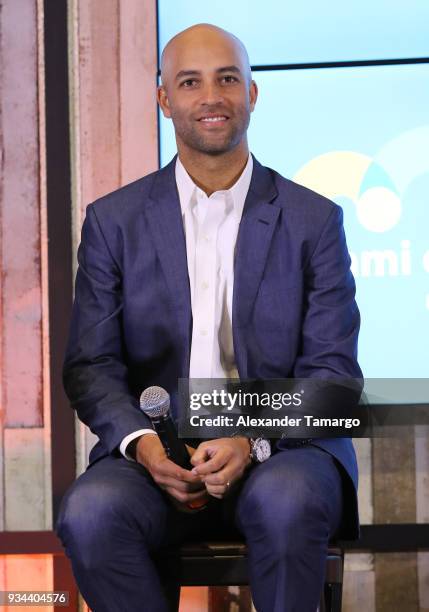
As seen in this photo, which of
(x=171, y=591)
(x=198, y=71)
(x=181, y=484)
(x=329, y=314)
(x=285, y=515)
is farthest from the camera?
(x=198, y=71)

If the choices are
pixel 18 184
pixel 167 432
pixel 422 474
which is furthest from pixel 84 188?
pixel 422 474

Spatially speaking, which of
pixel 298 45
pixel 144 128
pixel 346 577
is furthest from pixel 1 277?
pixel 346 577

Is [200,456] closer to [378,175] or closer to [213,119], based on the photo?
[213,119]

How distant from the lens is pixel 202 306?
7.66ft

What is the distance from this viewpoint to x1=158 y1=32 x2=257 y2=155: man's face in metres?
2.37

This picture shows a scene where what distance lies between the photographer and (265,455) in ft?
7.02

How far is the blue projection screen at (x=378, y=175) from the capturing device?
122 inches

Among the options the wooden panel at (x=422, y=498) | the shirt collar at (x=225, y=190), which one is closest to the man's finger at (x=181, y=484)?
the shirt collar at (x=225, y=190)

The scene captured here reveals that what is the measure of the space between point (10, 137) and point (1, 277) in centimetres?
45

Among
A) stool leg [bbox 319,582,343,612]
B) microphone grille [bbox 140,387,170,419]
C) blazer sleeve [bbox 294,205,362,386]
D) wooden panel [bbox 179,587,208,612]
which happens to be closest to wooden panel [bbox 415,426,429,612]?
wooden panel [bbox 179,587,208,612]

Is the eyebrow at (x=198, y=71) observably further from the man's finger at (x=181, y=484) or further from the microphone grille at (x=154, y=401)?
the man's finger at (x=181, y=484)

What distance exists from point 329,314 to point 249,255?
23cm

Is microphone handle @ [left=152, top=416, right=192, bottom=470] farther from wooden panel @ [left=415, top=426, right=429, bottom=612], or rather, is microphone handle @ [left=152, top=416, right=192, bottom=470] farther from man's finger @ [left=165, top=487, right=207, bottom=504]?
wooden panel @ [left=415, top=426, right=429, bottom=612]

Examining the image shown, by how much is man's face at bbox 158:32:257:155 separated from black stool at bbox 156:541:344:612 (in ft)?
3.11
